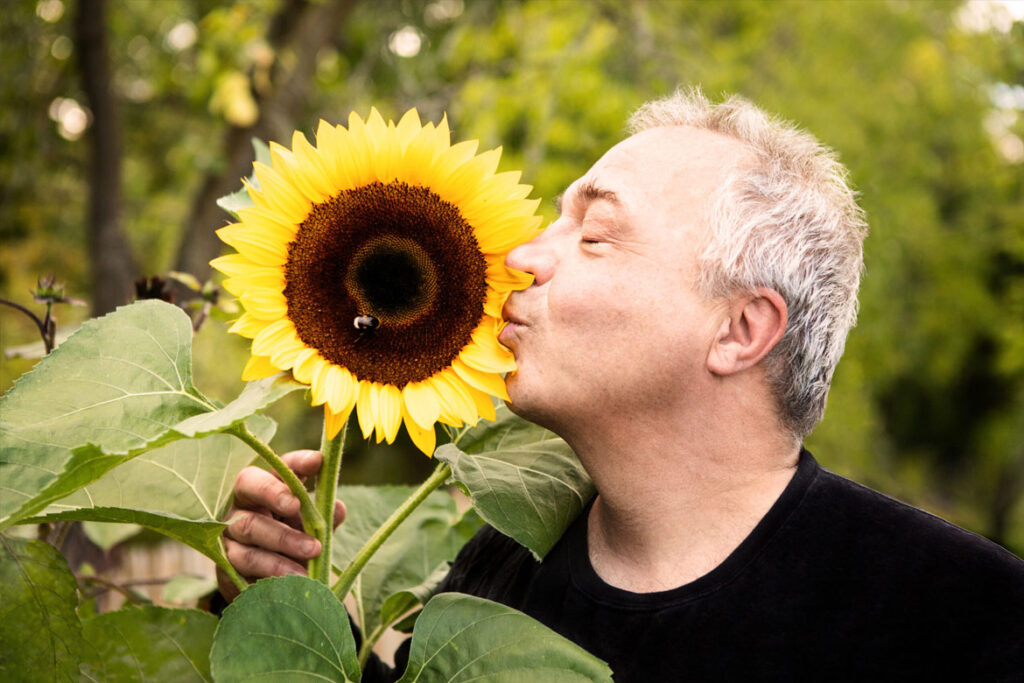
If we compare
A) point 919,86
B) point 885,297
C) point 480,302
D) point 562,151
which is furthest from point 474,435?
point 919,86

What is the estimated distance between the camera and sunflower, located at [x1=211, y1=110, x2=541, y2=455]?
4.34 ft

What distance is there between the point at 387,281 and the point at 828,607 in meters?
0.81

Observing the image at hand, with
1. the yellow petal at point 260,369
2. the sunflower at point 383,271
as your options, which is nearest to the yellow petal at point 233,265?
the sunflower at point 383,271

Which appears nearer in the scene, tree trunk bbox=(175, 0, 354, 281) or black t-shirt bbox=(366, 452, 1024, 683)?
black t-shirt bbox=(366, 452, 1024, 683)

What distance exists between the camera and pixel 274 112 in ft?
14.1

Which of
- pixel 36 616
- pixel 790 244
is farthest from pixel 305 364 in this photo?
pixel 790 244

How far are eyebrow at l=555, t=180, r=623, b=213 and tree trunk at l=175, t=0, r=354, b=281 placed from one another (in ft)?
8.56

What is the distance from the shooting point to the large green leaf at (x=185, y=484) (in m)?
1.34

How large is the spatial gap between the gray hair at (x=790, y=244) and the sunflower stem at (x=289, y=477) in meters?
0.70

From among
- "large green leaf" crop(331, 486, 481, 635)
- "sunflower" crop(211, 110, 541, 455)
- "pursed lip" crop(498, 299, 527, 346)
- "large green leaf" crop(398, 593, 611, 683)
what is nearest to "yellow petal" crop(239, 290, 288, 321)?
"sunflower" crop(211, 110, 541, 455)

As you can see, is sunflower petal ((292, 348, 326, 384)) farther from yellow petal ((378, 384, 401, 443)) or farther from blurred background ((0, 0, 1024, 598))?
blurred background ((0, 0, 1024, 598))

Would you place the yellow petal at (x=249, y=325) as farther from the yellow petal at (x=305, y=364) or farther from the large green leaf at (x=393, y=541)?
the large green leaf at (x=393, y=541)

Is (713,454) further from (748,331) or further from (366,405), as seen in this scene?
(366,405)

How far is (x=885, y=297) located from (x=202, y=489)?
10.9 metres
